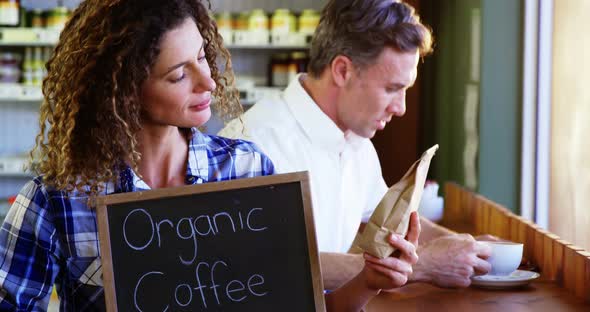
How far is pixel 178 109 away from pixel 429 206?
2092 mm

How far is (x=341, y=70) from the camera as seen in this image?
2621mm

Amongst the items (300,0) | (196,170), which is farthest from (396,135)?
(196,170)

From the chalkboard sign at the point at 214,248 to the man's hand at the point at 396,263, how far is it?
117mm

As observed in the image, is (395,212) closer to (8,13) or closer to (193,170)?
(193,170)

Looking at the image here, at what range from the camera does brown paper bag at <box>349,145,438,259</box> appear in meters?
1.55

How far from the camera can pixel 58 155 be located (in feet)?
4.99

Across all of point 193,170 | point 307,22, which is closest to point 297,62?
point 307,22

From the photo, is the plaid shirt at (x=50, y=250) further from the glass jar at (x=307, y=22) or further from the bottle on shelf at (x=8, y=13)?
the bottle on shelf at (x=8, y=13)

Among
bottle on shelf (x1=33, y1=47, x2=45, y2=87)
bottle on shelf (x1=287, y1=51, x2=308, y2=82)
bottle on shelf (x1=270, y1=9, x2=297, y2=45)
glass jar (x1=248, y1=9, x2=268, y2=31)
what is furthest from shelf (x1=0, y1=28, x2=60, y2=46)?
bottle on shelf (x1=287, y1=51, x2=308, y2=82)

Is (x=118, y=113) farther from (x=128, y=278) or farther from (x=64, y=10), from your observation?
(x=64, y=10)

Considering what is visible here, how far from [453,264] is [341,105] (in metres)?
0.69

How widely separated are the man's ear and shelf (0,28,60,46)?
262 cm

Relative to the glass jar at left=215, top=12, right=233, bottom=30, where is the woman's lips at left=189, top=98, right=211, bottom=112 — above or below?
below

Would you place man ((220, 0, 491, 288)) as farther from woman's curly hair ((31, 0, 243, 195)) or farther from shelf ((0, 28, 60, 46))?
shelf ((0, 28, 60, 46))
